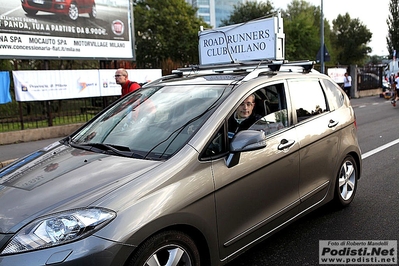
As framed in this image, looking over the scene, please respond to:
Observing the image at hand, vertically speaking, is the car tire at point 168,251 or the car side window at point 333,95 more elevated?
the car side window at point 333,95

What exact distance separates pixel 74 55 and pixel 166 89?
10.0 meters

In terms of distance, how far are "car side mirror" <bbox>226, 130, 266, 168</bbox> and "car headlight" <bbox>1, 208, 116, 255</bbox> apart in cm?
100

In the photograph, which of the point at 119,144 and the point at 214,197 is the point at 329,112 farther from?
the point at 119,144

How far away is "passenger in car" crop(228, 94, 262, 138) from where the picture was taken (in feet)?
9.68

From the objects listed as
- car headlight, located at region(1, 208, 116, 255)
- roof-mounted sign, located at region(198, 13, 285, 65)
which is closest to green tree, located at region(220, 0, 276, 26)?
roof-mounted sign, located at region(198, 13, 285, 65)

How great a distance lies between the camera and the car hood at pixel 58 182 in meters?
2.15

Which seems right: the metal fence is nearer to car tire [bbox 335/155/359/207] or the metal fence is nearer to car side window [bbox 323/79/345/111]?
car side window [bbox 323/79/345/111]

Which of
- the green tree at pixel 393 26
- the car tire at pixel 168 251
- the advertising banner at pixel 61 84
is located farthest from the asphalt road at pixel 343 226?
the green tree at pixel 393 26

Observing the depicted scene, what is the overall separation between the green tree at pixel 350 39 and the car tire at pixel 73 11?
5281cm

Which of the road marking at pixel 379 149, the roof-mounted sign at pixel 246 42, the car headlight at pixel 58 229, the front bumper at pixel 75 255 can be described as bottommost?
the road marking at pixel 379 149

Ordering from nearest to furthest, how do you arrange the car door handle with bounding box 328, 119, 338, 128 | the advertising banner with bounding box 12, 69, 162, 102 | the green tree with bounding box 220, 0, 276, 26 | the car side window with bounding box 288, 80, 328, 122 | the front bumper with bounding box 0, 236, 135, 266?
the front bumper with bounding box 0, 236, 135, 266
the car side window with bounding box 288, 80, 328, 122
the car door handle with bounding box 328, 119, 338, 128
the advertising banner with bounding box 12, 69, 162, 102
the green tree with bounding box 220, 0, 276, 26

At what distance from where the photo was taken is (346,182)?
13.9ft

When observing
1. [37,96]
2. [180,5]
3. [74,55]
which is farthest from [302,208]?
[180,5]

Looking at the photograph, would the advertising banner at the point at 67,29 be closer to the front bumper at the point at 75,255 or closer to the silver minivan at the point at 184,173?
the silver minivan at the point at 184,173
